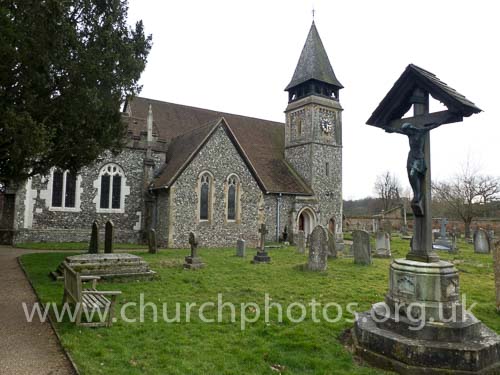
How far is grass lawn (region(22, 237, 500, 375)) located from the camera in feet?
14.5

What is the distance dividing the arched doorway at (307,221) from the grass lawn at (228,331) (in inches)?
554

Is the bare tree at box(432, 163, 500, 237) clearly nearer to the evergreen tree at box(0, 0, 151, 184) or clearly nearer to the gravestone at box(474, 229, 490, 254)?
the gravestone at box(474, 229, 490, 254)

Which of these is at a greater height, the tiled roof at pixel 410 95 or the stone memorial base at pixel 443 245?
the tiled roof at pixel 410 95

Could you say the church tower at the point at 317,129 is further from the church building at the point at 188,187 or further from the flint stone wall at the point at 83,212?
the flint stone wall at the point at 83,212

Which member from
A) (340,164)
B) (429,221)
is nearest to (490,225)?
(340,164)

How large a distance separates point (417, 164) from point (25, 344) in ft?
19.9

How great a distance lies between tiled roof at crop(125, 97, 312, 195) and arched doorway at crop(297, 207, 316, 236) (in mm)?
1512

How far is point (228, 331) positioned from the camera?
5.64 meters

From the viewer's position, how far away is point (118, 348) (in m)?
4.86

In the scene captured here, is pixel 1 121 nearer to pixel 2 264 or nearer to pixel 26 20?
pixel 26 20

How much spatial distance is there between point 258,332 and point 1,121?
6.56 meters

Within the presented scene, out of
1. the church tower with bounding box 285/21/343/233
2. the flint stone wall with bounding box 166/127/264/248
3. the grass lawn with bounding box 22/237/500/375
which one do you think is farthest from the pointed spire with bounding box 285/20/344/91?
the grass lawn with bounding box 22/237/500/375

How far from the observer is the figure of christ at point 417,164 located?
16.0 ft

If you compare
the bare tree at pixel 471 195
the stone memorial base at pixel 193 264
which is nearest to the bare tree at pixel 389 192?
the bare tree at pixel 471 195
